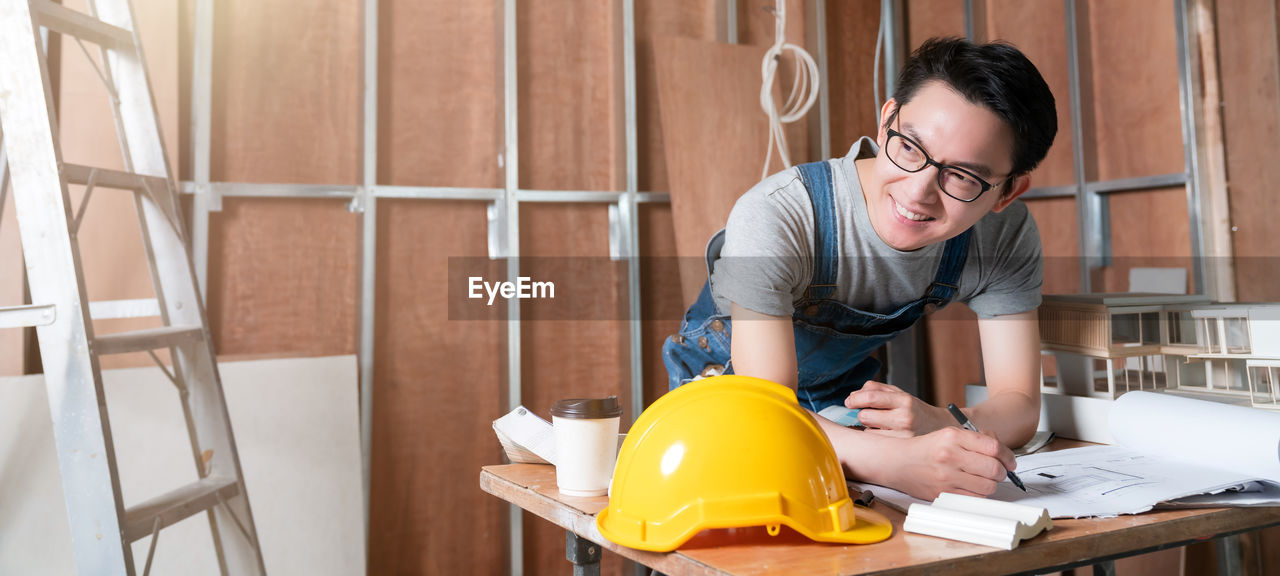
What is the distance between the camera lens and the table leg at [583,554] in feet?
4.12

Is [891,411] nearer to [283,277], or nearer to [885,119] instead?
[885,119]

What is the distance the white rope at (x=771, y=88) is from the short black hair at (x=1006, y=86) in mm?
1624

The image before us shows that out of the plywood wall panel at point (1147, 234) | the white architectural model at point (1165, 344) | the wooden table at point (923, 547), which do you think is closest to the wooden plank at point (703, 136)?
the plywood wall panel at point (1147, 234)

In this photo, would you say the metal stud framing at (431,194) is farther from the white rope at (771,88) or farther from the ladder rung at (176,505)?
the ladder rung at (176,505)

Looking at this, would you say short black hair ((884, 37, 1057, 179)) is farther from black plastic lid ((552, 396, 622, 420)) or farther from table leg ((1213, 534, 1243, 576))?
table leg ((1213, 534, 1243, 576))

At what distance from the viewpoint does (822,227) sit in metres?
1.61

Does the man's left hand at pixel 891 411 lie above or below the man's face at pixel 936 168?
below

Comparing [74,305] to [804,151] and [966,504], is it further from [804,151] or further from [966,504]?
[804,151]

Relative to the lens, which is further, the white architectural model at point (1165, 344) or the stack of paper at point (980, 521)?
the white architectural model at point (1165, 344)

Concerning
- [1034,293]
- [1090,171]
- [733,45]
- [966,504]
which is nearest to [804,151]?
[733,45]

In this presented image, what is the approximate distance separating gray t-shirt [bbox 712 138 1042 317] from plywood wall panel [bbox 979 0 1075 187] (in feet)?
4.90

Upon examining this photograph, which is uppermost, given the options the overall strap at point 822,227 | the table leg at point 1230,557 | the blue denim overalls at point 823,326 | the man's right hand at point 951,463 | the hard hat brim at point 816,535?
the overall strap at point 822,227

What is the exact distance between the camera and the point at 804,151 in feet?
10.7

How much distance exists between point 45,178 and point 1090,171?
3.02 metres
